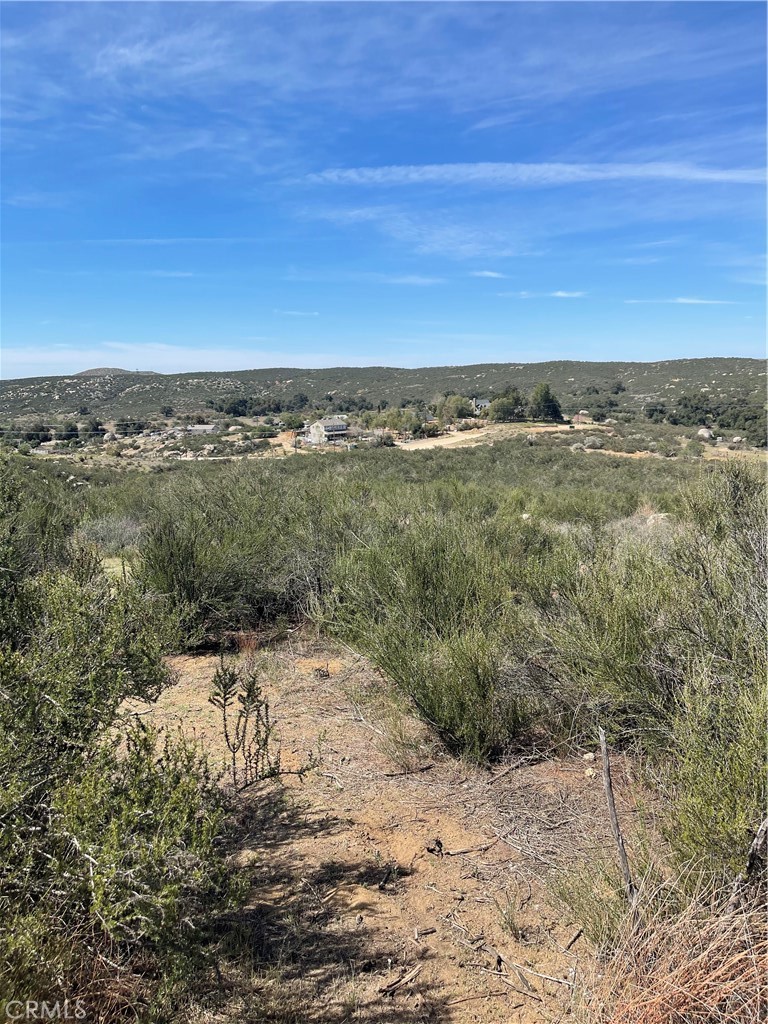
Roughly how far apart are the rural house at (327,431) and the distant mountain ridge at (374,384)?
71.4 ft

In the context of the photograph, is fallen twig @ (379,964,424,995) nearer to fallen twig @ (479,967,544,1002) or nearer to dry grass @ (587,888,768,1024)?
fallen twig @ (479,967,544,1002)

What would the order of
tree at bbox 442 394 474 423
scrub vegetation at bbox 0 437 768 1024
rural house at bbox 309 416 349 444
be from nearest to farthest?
scrub vegetation at bbox 0 437 768 1024
rural house at bbox 309 416 349 444
tree at bbox 442 394 474 423

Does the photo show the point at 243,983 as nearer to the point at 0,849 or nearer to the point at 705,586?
the point at 0,849

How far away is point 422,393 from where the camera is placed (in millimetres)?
81500

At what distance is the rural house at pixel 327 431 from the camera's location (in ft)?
137

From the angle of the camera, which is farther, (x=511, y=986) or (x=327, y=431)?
(x=327, y=431)

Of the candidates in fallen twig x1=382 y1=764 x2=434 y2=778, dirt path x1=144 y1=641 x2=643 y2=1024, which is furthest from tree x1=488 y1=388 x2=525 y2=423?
fallen twig x1=382 y1=764 x2=434 y2=778

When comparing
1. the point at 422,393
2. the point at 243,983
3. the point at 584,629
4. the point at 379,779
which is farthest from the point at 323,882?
the point at 422,393

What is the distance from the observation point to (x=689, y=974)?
2.32m

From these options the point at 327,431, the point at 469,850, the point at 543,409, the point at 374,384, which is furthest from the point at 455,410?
the point at 469,850

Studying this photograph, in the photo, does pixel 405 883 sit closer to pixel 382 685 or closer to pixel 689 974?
pixel 689 974

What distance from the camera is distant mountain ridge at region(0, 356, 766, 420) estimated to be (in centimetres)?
6234

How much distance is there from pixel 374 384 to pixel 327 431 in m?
50.7

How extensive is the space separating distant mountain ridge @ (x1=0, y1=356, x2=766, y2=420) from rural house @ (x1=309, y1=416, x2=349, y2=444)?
71.4 ft
